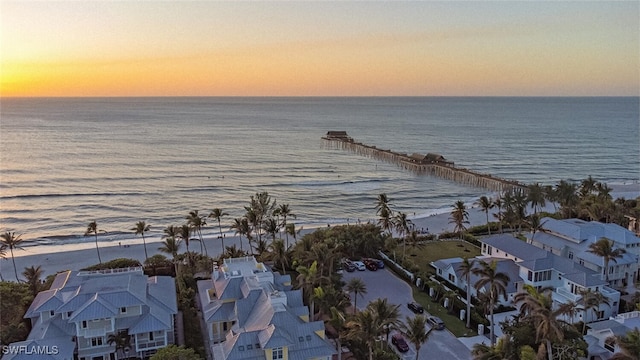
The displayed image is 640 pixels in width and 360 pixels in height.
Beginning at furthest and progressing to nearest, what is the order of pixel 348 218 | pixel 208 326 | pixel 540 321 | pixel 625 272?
pixel 348 218 → pixel 625 272 → pixel 208 326 → pixel 540 321

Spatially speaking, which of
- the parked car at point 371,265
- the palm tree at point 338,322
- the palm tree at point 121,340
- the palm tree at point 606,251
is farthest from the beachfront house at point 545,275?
the palm tree at point 121,340

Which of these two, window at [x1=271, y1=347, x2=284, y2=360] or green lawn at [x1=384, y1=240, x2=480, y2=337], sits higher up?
window at [x1=271, y1=347, x2=284, y2=360]

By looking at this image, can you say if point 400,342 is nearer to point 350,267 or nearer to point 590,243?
point 350,267

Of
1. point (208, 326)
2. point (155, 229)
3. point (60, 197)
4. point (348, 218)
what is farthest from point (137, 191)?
point (208, 326)

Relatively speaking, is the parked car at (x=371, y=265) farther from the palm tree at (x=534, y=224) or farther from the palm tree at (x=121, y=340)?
the palm tree at (x=121, y=340)

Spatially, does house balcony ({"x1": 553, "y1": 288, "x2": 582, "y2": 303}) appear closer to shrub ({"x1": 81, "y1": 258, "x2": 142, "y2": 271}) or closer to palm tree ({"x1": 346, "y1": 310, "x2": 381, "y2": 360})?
palm tree ({"x1": 346, "y1": 310, "x2": 381, "y2": 360})

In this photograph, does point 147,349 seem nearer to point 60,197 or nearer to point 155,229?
point 155,229

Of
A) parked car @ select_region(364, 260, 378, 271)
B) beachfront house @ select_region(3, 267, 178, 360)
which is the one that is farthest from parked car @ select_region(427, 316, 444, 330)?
beachfront house @ select_region(3, 267, 178, 360)
